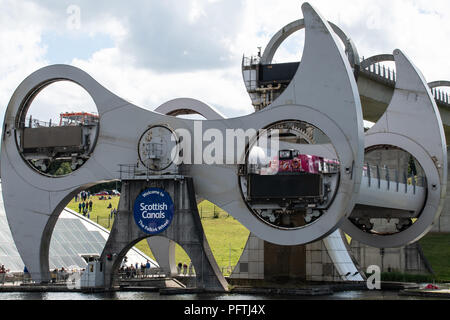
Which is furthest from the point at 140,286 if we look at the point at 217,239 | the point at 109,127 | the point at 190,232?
the point at 217,239

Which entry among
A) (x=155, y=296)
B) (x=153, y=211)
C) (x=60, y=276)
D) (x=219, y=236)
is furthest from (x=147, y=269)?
(x=219, y=236)

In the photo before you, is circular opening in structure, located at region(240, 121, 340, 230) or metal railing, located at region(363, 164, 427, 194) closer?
circular opening in structure, located at region(240, 121, 340, 230)

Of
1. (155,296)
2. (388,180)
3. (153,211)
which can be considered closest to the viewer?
(155,296)

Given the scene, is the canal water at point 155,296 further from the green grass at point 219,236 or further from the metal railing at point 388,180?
the green grass at point 219,236

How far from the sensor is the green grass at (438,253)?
63991 mm

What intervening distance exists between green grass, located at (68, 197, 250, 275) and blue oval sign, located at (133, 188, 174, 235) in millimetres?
15532

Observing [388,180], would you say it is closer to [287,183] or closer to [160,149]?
[287,183]

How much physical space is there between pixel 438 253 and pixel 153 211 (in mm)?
34221

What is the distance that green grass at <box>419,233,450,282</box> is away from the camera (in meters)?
64.0

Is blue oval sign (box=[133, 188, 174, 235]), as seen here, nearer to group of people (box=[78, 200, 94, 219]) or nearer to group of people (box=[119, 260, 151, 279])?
group of people (box=[119, 260, 151, 279])

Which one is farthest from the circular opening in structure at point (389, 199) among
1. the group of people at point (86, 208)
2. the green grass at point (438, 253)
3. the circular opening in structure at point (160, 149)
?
the group of people at point (86, 208)

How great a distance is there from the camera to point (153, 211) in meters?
45.1

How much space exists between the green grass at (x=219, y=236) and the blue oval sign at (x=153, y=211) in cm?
1553

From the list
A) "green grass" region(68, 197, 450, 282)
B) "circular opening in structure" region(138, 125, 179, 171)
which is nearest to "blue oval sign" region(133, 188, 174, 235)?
"circular opening in structure" region(138, 125, 179, 171)
